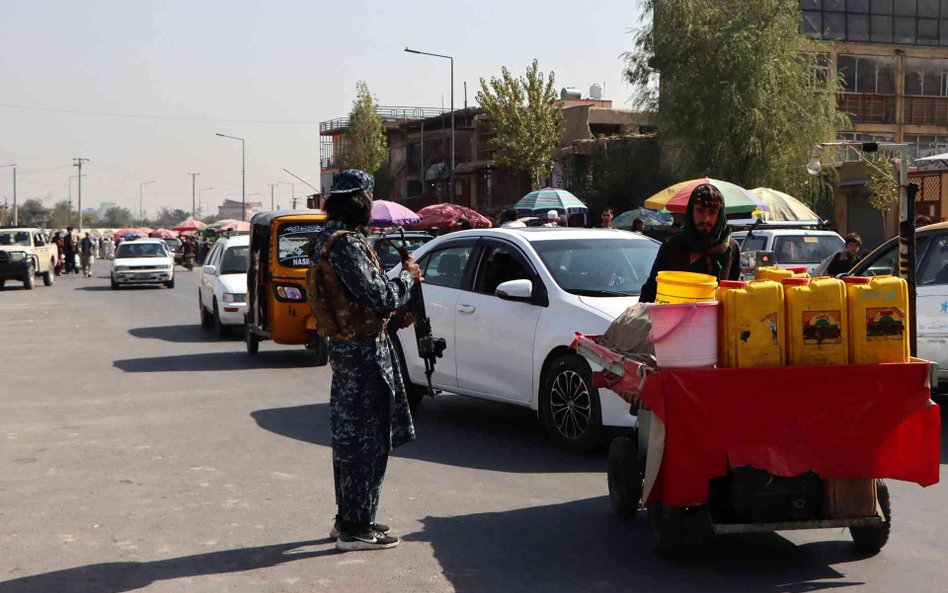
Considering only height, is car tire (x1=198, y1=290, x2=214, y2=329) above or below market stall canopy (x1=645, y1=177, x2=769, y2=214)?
below

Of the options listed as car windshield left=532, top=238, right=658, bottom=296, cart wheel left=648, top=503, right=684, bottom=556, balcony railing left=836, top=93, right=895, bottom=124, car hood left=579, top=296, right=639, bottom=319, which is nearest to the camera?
cart wheel left=648, top=503, right=684, bottom=556

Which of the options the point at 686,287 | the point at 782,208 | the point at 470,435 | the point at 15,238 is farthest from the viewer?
the point at 15,238

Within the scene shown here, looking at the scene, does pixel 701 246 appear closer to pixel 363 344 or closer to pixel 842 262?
pixel 363 344

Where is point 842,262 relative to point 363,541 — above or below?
above

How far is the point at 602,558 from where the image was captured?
6062 mm

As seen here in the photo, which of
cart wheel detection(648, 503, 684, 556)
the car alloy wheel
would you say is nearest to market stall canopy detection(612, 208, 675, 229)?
the car alloy wheel

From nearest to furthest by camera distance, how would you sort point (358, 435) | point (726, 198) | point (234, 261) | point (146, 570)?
point (146, 570) → point (358, 435) → point (234, 261) → point (726, 198)

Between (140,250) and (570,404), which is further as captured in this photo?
(140,250)

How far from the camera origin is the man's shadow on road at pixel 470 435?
862 centimetres

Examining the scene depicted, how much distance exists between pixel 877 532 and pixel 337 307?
2913 mm

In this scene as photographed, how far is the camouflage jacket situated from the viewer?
238 inches

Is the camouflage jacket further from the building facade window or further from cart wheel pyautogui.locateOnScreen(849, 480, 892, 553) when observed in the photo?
the building facade window

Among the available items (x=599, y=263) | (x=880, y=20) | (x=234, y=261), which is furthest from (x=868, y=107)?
(x=599, y=263)

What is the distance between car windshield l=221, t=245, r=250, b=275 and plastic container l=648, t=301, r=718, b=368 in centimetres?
1474
